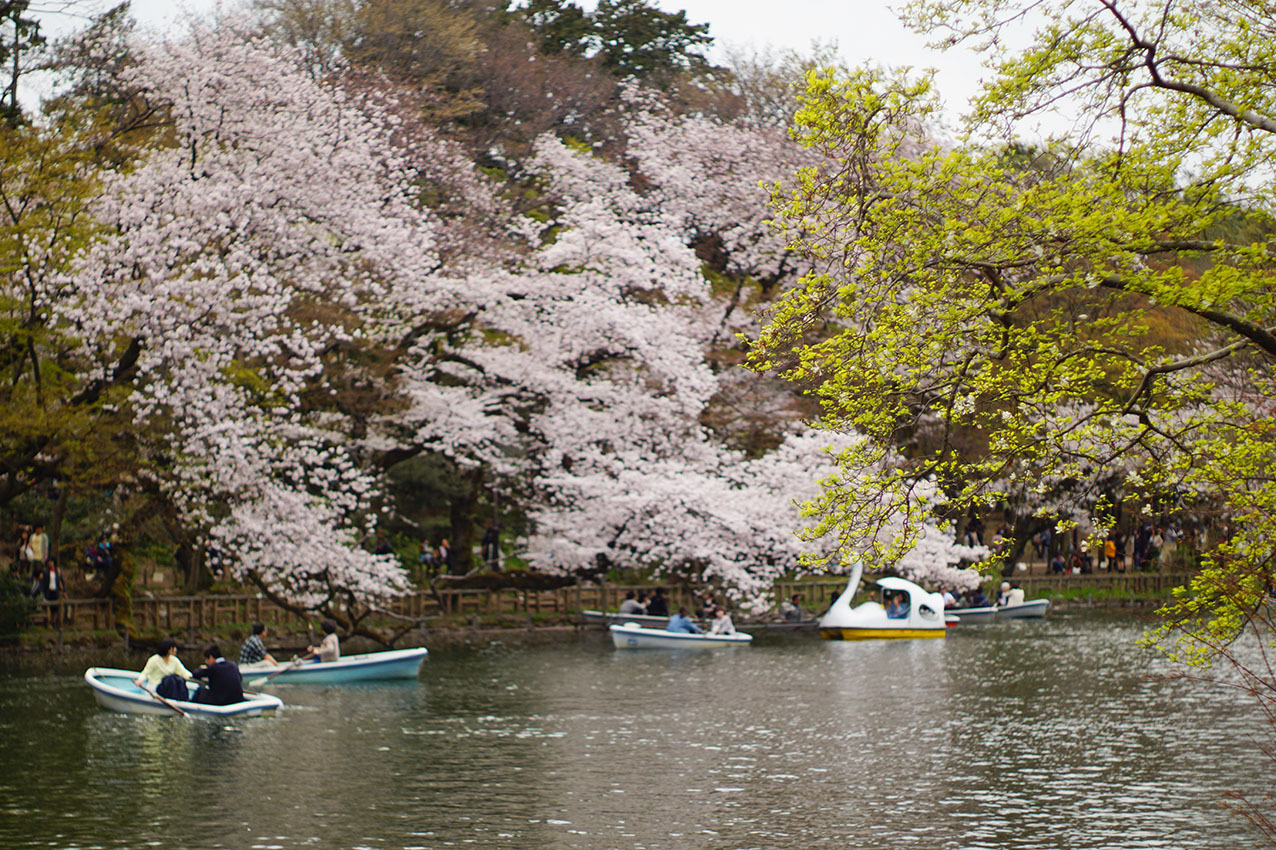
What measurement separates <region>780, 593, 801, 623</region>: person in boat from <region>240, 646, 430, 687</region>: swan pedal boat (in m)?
16.2

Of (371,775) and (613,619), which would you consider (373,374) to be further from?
(371,775)

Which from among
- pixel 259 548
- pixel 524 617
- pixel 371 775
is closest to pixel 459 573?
pixel 524 617

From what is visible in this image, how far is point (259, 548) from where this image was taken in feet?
101

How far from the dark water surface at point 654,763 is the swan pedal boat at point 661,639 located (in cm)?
548

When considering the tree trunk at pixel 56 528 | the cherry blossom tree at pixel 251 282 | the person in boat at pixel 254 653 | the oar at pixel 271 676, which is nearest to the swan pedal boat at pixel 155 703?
the oar at pixel 271 676

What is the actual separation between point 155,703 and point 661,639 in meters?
16.0

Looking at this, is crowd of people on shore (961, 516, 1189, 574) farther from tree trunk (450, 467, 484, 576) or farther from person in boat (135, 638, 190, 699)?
person in boat (135, 638, 190, 699)

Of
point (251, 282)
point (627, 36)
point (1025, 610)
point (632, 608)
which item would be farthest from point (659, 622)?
point (627, 36)

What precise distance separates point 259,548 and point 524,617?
11.1 meters

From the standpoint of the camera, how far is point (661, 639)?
36.0 m

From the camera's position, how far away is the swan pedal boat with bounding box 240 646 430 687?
1097 inches

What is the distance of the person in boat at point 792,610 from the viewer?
41625 mm

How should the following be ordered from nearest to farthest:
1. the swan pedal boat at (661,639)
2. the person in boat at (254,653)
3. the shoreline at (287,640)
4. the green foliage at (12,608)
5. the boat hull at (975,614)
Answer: the person in boat at (254,653)
the green foliage at (12,608)
the shoreline at (287,640)
the swan pedal boat at (661,639)
the boat hull at (975,614)

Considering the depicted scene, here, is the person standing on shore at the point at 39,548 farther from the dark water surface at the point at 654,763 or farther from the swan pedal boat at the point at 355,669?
the swan pedal boat at the point at 355,669
